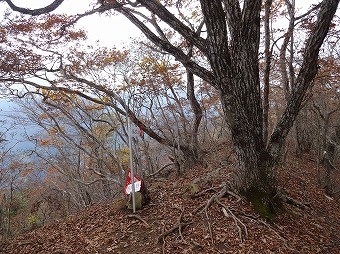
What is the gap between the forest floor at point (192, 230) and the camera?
176 inches

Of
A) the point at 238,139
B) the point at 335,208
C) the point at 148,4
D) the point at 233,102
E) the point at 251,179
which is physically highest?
the point at 148,4

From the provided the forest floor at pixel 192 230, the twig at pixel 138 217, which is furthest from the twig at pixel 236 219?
the twig at pixel 138 217

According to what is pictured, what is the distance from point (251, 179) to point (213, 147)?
11684mm

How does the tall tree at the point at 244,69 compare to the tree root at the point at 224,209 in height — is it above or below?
above

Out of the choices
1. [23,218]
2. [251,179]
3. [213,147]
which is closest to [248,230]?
[251,179]

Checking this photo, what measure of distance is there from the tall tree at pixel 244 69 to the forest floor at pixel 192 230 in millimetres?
561

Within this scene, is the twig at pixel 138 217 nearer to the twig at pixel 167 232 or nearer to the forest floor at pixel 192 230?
the forest floor at pixel 192 230

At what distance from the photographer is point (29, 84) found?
8.74 metres

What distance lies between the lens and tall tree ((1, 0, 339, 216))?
14.6 ft

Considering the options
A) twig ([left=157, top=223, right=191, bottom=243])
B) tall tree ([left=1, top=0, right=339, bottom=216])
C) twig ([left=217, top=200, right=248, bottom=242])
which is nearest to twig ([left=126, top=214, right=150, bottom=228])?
twig ([left=157, top=223, right=191, bottom=243])

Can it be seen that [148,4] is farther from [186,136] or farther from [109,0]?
[186,136]

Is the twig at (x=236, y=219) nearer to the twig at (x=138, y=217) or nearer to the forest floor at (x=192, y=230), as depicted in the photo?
the forest floor at (x=192, y=230)

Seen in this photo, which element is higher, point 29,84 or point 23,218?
point 29,84

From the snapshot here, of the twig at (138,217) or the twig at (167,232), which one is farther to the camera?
the twig at (138,217)
